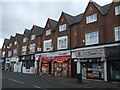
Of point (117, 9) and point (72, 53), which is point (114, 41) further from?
point (72, 53)

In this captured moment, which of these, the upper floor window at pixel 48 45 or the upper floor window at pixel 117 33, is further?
the upper floor window at pixel 48 45

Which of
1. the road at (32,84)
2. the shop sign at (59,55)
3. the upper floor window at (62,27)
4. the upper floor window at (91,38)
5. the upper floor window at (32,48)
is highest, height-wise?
the upper floor window at (62,27)

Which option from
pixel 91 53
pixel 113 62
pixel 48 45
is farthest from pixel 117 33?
pixel 48 45

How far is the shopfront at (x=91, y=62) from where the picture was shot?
17984 mm

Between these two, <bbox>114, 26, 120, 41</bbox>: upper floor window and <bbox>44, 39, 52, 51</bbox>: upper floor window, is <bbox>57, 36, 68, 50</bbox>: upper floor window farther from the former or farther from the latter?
<bbox>114, 26, 120, 41</bbox>: upper floor window

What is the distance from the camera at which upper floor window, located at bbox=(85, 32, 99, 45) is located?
62.7 feet

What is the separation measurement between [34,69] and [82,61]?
1308 cm

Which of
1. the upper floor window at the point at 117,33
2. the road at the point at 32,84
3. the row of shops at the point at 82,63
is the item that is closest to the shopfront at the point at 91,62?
the row of shops at the point at 82,63

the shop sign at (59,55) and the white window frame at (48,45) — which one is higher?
the white window frame at (48,45)

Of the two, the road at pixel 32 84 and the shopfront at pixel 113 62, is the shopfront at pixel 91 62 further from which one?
the road at pixel 32 84

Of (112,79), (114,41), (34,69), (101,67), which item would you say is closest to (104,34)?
(114,41)

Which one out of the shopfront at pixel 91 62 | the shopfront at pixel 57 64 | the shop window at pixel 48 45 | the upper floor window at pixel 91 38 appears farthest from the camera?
the shop window at pixel 48 45

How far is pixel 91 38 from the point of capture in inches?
778

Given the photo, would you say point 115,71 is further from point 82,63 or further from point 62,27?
point 62,27
